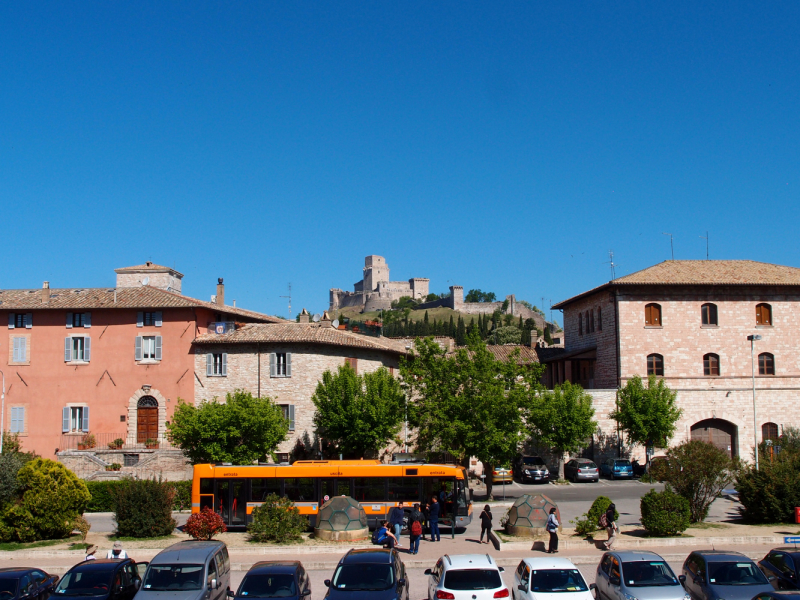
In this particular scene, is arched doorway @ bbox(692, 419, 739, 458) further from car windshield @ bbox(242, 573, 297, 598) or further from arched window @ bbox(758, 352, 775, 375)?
car windshield @ bbox(242, 573, 297, 598)

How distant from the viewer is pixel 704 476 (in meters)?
23.9

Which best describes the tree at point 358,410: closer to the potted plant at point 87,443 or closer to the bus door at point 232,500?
the bus door at point 232,500

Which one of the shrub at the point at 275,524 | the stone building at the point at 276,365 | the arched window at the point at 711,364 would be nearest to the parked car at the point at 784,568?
the shrub at the point at 275,524

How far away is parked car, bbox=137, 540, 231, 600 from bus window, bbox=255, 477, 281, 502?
31.1ft

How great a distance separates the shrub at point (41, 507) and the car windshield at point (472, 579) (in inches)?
583

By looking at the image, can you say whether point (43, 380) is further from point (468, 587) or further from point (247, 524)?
point (468, 587)

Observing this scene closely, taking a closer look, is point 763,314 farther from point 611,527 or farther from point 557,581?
point 557,581

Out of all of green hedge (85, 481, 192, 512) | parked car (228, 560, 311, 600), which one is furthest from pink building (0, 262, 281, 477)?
parked car (228, 560, 311, 600)

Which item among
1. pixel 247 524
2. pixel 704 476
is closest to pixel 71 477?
pixel 247 524

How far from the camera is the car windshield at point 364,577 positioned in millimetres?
14281

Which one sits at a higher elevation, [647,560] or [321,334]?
[321,334]

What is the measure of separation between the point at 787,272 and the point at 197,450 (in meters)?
36.6

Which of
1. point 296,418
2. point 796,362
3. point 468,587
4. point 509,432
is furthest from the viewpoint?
point 796,362

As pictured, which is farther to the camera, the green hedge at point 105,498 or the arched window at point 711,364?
the arched window at point 711,364
